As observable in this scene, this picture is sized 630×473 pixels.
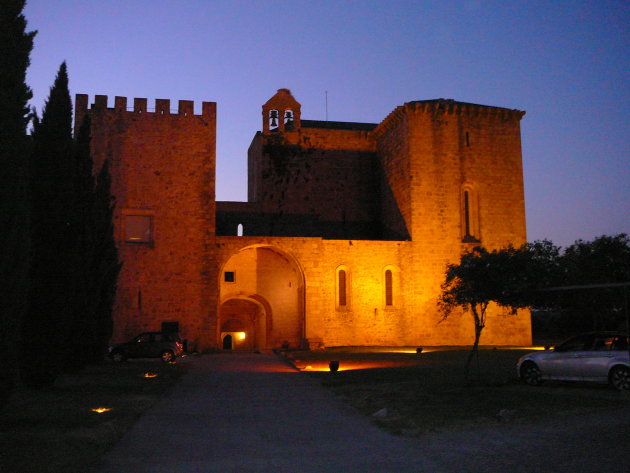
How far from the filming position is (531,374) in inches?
527

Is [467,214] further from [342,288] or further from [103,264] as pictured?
[103,264]

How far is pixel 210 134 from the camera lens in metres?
28.1

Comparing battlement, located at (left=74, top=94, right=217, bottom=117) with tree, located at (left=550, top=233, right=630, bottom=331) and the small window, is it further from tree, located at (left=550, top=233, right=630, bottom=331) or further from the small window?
tree, located at (left=550, top=233, right=630, bottom=331)

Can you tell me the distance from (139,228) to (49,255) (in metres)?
15.0

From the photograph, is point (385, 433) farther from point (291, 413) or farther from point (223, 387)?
point (223, 387)

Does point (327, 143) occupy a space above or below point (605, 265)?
above

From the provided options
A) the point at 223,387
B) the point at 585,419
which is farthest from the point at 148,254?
the point at 585,419

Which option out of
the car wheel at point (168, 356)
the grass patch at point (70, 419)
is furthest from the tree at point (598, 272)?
the grass patch at point (70, 419)

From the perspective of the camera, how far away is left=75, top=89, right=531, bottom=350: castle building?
26.8 metres

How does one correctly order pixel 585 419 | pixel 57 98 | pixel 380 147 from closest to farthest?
pixel 585 419, pixel 57 98, pixel 380 147

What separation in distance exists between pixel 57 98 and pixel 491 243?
73.6 feet

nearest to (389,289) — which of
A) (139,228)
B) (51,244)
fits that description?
(139,228)

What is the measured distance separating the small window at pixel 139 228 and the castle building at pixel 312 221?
51 millimetres

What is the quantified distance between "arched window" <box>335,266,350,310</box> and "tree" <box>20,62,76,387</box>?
17.4 m
